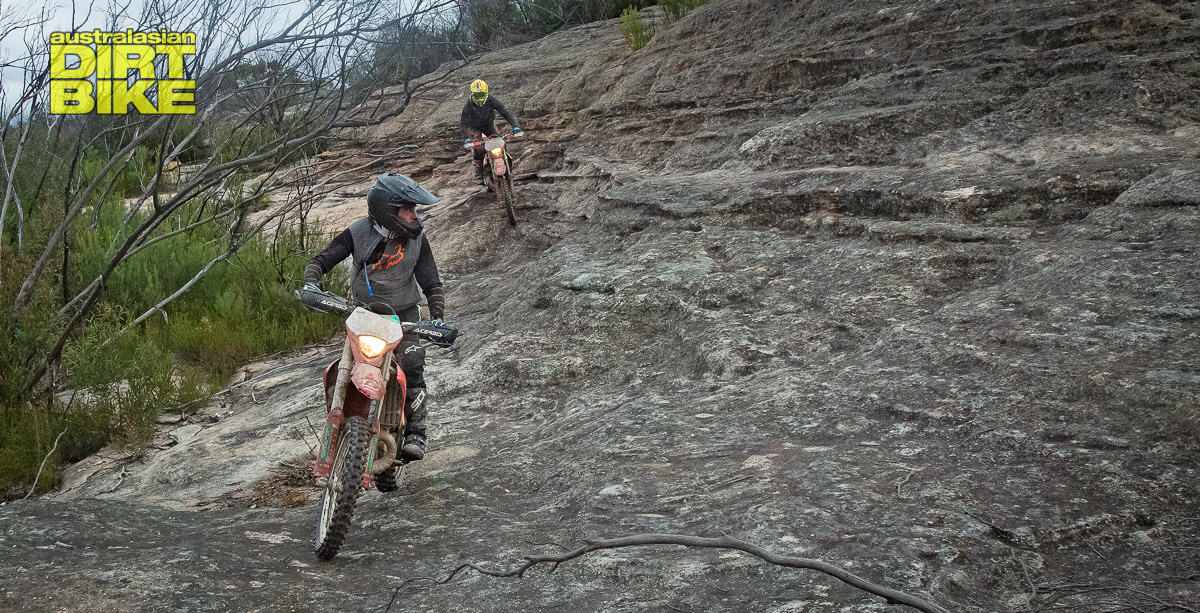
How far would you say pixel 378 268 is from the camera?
5.08 meters

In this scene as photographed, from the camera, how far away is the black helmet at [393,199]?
488 cm

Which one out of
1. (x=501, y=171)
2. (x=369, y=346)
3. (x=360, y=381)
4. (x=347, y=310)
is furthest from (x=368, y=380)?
(x=501, y=171)

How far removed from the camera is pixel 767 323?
5957 mm

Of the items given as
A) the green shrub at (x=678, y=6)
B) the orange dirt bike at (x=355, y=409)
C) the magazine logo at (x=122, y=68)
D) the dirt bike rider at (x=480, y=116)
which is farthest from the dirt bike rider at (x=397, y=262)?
the green shrub at (x=678, y=6)

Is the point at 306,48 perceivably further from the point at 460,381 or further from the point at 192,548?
the point at 192,548

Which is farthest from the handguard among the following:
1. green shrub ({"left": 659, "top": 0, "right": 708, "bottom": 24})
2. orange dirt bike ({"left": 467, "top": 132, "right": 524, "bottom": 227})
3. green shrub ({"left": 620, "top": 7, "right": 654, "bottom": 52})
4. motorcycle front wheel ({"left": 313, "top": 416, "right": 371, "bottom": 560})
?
green shrub ({"left": 659, "top": 0, "right": 708, "bottom": 24})

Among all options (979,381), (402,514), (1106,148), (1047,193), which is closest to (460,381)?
(402,514)

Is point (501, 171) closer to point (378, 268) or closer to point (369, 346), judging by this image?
point (378, 268)

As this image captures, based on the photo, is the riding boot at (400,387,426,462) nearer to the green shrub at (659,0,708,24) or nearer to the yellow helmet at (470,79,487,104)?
the yellow helmet at (470,79,487,104)

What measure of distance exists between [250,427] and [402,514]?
256 centimetres

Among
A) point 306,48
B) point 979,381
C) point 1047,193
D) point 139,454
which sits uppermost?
point 306,48

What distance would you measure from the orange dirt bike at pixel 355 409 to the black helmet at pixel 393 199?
0.65m

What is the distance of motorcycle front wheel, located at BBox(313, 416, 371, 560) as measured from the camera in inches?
149

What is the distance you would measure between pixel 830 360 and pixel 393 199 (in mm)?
2589
